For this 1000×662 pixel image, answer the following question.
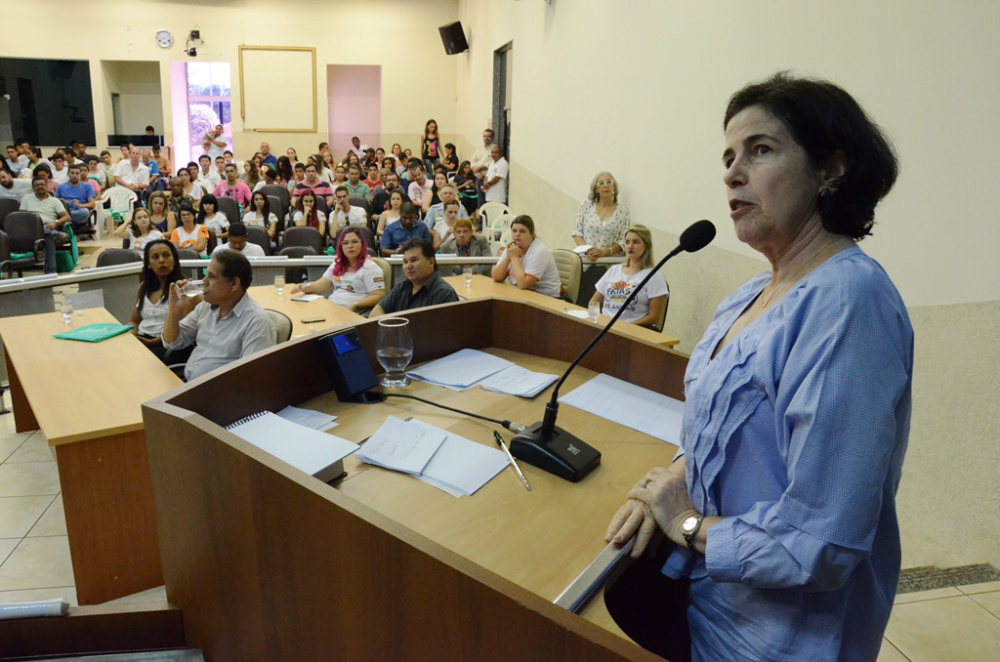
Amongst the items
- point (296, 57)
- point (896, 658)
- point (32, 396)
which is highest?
point (296, 57)

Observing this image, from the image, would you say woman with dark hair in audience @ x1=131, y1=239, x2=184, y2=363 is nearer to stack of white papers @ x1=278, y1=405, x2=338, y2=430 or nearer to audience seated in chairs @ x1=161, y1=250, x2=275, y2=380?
audience seated in chairs @ x1=161, y1=250, x2=275, y2=380

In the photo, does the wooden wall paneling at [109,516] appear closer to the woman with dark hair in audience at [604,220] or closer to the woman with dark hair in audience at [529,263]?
the woman with dark hair in audience at [529,263]

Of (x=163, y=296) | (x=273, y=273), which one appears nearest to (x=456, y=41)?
(x=273, y=273)

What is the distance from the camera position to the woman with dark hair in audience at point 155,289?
407 cm

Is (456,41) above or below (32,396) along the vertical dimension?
above

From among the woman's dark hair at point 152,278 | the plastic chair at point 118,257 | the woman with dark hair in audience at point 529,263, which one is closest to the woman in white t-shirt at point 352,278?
the woman's dark hair at point 152,278

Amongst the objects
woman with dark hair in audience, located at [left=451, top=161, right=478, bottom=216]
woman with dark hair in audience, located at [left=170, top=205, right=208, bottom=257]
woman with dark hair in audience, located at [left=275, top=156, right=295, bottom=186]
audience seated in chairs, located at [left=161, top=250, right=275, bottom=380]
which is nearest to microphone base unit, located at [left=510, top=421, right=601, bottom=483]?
audience seated in chairs, located at [left=161, top=250, right=275, bottom=380]

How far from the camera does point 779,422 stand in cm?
81

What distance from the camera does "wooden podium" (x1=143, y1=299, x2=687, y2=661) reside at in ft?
2.43

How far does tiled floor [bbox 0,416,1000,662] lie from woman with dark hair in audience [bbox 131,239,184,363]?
0.81 m

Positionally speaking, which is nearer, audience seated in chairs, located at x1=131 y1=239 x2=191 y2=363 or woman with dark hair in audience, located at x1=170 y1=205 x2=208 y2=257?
audience seated in chairs, located at x1=131 y1=239 x2=191 y2=363

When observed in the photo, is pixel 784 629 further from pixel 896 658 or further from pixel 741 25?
pixel 741 25

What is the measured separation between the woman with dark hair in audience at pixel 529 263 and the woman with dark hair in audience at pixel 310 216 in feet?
12.9

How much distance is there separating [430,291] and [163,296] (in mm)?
1824
